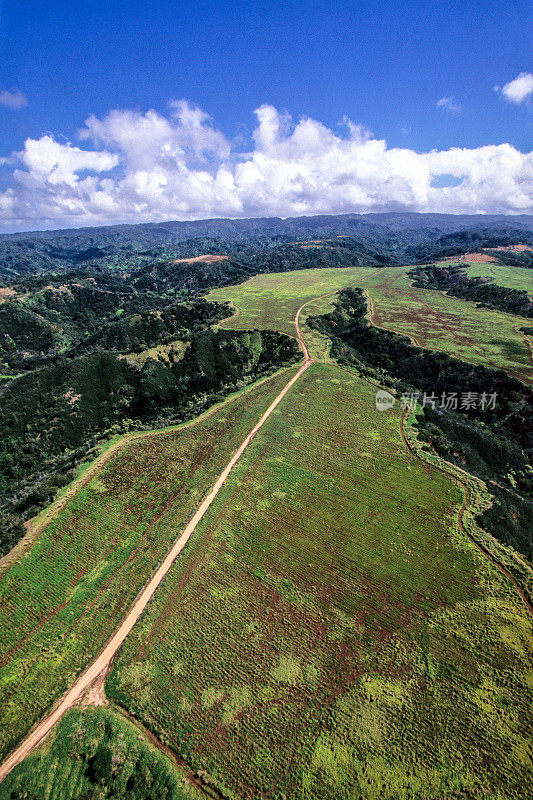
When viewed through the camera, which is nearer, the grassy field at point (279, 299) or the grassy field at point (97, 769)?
the grassy field at point (97, 769)

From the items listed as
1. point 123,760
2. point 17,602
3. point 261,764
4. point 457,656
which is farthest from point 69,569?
point 457,656

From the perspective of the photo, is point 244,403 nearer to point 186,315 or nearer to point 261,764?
point 261,764

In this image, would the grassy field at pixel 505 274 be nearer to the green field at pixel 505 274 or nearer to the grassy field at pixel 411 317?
the green field at pixel 505 274

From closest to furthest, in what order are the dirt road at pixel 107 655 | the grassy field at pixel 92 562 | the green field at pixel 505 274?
the dirt road at pixel 107 655
the grassy field at pixel 92 562
the green field at pixel 505 274

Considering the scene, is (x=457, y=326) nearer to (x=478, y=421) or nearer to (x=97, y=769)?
(x=478, y=421)

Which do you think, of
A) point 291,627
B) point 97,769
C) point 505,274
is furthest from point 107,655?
point 505,274

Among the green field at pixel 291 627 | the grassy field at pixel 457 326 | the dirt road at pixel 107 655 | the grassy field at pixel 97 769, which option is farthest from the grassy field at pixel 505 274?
the grassy field at pixel 97 769

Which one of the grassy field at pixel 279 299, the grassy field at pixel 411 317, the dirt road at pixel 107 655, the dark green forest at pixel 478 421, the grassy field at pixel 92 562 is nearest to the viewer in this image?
the dirt road at pixel 107 655

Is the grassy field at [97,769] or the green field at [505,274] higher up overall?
the green field at [505,274]
